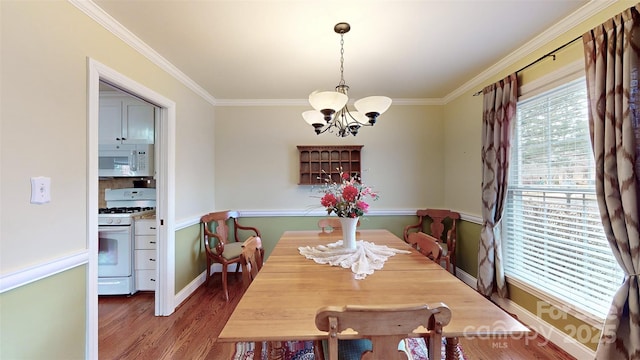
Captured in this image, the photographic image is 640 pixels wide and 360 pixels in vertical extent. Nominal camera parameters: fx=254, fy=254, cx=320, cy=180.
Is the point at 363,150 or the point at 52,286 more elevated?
the point at 363,150

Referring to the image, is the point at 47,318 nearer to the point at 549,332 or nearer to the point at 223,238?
the point at 223,238

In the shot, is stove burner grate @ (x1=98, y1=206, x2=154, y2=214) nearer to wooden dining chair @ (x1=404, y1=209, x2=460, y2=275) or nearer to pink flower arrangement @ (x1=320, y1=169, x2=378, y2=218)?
pink flower arrangement @ (x1=320, y1=169, x2=378, y2=218)

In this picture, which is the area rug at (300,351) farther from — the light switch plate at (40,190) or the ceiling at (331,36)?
the ceiling at (331,36)

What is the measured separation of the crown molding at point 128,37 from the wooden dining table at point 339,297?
2.01 metres

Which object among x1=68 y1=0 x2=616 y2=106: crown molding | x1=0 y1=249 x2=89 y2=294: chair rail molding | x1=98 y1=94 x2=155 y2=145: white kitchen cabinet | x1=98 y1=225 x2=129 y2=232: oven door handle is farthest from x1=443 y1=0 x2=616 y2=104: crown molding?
x1=98 y1=225 x2=129 y2=232: oven door handle

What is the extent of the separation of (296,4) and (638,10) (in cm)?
194

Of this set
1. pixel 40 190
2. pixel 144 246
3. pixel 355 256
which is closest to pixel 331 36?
pixel 355 256

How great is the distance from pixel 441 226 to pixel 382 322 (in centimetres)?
284

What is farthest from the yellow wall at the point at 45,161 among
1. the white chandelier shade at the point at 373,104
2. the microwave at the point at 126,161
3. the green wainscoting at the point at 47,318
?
the white chandelier shade at the point at 373,104

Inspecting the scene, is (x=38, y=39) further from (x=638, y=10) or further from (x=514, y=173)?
(x=514, y=173)

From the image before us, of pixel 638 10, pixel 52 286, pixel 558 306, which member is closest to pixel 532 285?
pixel 558 306

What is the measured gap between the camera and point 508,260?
97.2 inches

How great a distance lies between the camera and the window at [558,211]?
68.0 inches

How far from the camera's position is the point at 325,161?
3621mm
